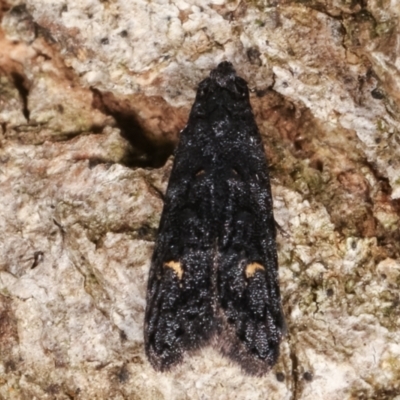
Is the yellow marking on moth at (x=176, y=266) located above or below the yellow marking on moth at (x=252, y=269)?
below

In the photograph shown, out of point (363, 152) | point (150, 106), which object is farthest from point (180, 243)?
point (363, 152)

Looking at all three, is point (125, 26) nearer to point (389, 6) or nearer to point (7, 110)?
point (7, 110)

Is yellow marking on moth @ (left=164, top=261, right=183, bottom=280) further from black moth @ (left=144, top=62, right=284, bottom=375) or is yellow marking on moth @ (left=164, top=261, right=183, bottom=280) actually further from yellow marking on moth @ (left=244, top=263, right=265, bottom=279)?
yellow marking on moth @ (left=244, top=263, right=265, bottom=279)

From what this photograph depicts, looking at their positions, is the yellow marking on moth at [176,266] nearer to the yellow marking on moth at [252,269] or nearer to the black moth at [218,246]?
the black moth at [218,246]

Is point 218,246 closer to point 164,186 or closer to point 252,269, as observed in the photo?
point 252,269

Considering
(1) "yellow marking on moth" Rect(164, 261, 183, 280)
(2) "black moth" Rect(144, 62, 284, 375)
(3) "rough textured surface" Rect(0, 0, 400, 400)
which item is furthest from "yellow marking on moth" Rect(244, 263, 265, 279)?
(1) "yellow marking on moth" Rect(164, 261, 183, 280)

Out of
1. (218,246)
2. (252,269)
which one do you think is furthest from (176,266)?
(252,269)

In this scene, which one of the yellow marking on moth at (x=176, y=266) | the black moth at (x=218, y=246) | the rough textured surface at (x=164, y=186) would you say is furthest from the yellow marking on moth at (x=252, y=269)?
the yellow marking on moth at (x=176, y=266)
